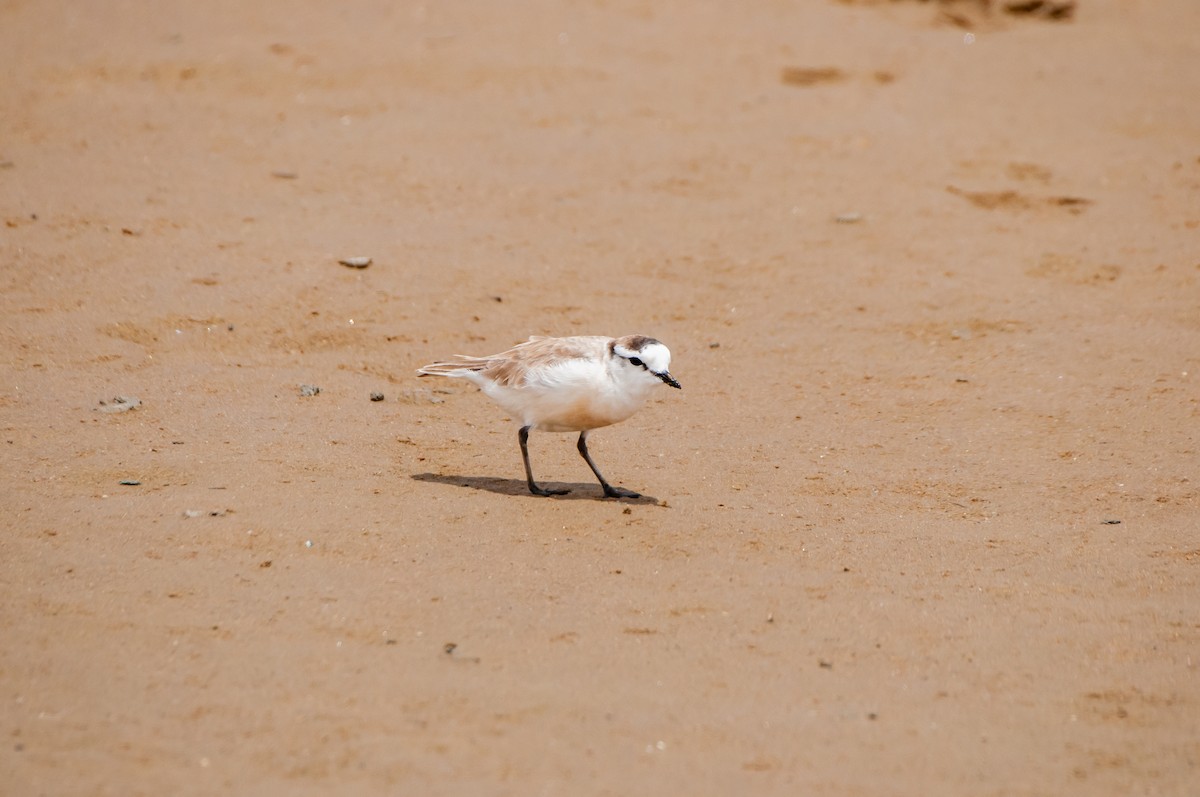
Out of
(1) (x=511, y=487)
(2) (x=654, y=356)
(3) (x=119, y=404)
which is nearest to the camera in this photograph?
(2) (x=654, y=356)

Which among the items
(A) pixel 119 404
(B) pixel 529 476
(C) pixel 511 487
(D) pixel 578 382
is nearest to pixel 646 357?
(D) pixel 578 382

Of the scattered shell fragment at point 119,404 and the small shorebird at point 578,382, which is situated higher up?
the small shorebird at point 578,382

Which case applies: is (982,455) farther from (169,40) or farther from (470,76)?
(169,40)

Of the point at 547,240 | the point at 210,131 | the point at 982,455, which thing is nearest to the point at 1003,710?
the point at 982,455

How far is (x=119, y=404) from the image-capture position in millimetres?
7652

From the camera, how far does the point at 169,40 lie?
12969mm

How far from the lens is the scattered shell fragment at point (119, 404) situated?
7582 millimetres

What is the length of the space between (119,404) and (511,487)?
8.27ft

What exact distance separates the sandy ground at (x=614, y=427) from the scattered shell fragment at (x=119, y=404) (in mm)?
96

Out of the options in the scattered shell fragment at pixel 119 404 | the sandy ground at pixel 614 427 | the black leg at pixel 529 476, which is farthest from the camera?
the scattered shell fragment at pixel 119 404

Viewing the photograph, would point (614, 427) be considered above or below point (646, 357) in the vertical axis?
below

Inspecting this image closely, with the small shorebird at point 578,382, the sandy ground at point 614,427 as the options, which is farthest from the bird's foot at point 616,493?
the sandy ground at point 614,427

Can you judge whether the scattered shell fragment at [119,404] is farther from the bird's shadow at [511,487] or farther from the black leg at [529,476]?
the black leg at [529,476]

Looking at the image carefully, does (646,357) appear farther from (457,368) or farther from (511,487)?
(457,368)
